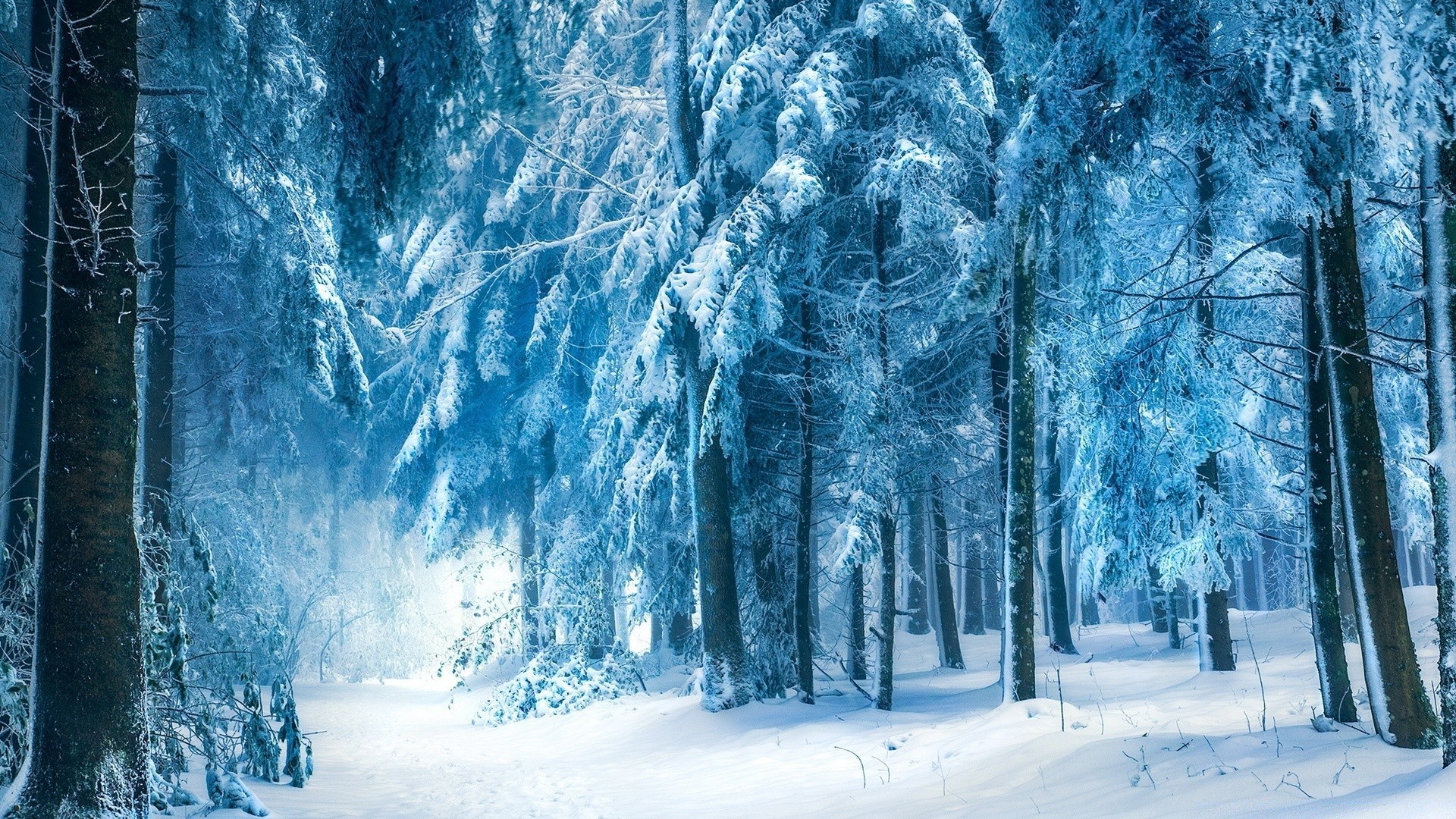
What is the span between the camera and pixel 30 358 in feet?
24.4

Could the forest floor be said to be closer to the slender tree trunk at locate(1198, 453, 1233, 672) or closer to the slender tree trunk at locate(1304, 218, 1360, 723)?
the slender tree trunk at locate(1198, 453, 1233, 672)

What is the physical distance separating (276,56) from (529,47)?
2.88 metres

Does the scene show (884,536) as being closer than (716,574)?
Yes

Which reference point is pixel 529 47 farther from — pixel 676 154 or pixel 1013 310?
pixel 1013 310

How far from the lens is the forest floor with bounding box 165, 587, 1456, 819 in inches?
222

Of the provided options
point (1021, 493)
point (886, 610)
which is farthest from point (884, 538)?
point (1021, 493)

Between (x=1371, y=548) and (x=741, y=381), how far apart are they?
26.7 feet

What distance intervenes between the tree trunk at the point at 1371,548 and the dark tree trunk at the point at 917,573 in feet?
35.4

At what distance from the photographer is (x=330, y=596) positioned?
27.3 meters

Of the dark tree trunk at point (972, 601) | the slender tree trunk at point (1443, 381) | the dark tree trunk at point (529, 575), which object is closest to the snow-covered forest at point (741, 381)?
the slender tree trunk at point (1443, 381)

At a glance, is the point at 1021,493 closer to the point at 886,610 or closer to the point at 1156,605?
the point at 886,610

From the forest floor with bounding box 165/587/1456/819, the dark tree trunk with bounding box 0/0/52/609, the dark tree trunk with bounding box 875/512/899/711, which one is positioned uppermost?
the dark tree trunk with bounding box 0/0/52/609

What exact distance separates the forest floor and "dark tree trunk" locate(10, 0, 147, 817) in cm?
164

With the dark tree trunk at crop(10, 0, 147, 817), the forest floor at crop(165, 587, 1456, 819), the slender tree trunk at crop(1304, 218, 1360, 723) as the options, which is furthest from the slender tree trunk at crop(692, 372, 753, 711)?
the dark tree trunk at crop(10, 0, 147, 817)
